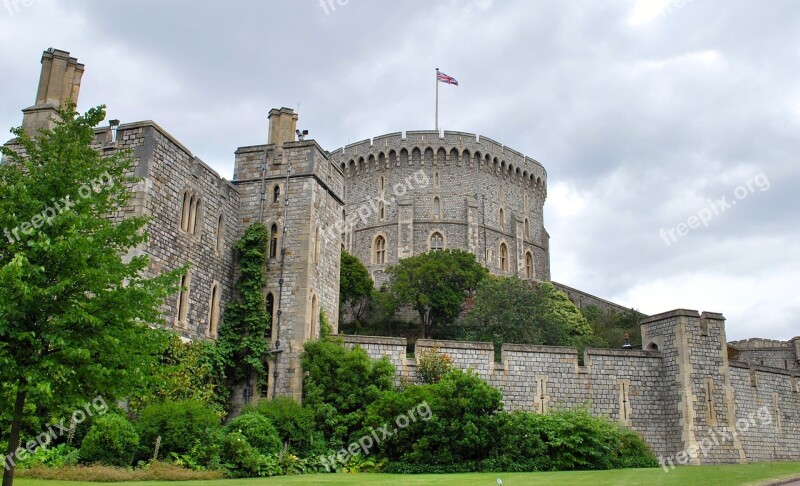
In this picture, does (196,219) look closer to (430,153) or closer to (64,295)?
(64,295)

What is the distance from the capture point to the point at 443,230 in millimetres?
60562

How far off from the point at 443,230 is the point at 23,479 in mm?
47432

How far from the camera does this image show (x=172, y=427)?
729 inches

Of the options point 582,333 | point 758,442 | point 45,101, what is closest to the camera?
point 45,101

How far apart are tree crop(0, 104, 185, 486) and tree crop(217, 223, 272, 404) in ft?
36.8

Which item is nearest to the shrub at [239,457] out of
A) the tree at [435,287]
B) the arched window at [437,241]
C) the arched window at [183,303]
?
the arched window at [183,303]

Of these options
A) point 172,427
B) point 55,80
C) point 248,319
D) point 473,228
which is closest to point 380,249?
point 473,228

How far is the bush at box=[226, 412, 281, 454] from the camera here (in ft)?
63.4

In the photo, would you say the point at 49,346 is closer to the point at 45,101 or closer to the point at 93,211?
the point at 93,211

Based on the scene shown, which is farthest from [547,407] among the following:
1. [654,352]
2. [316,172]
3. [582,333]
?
[582,333]

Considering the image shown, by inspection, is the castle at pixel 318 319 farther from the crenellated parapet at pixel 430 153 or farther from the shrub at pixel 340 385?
the crenellated parapet at pixel 430 153

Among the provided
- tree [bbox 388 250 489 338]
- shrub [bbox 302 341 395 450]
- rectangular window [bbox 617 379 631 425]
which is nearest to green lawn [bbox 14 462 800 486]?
shrub [bbox 302 341 395 450]

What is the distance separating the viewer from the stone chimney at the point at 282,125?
27234 millimetres

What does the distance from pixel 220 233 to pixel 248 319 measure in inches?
118
